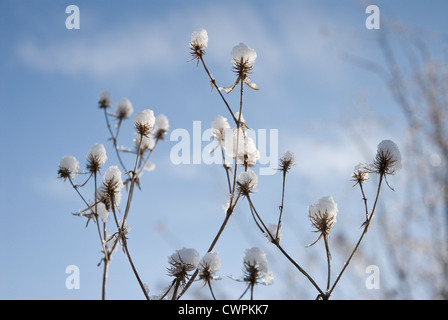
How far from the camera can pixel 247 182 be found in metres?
0.99

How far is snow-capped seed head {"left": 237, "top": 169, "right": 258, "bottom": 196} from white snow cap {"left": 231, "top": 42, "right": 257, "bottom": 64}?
1.02ft

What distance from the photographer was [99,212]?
3.59 ft

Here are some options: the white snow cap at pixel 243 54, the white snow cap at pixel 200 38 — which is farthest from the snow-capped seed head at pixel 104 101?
the white snow cap at pixel 243 54

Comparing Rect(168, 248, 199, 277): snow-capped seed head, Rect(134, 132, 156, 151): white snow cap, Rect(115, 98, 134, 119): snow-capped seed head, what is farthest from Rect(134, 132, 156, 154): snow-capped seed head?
Rect(168, 248, 199, 277): snow-capped seed head

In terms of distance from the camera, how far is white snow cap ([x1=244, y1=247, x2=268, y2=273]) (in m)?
0.86

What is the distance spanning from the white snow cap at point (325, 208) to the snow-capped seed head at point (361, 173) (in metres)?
0.17

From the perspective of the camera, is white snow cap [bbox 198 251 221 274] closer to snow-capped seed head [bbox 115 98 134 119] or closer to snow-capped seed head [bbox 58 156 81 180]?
snow-capped seed head [bbox 58 156 81 180]

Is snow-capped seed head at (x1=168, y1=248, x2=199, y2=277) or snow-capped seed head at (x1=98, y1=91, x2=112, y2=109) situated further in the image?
snow-capped seed head at (x1=98, y1=91, x2=112, y2=109)

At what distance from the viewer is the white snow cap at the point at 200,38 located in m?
1.12

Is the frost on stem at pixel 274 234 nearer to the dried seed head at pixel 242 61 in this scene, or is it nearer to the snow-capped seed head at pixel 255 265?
the snow-capped seed head at pixel 255 265

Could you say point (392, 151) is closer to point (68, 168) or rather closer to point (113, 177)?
point (113, 177)

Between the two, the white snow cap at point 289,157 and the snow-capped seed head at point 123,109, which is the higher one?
the snow-capped seed head at point 123,109

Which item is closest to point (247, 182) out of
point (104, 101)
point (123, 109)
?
point (123, 109)
